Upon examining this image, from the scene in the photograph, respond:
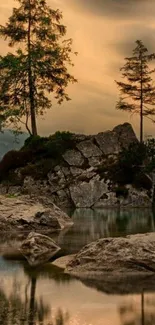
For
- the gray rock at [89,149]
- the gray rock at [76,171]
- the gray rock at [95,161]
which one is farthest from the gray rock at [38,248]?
the gray rock at [89,149]

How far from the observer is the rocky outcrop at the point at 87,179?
149 feet

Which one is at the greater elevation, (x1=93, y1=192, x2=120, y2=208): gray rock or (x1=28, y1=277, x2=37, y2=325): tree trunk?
(x1=93, y1=192, x2=120, y2=208): gray rock

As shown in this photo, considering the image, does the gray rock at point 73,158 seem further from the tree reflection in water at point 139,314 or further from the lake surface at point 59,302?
the tree reflection in water at point 139,314

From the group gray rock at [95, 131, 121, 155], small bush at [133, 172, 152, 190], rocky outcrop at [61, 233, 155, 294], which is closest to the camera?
rocky outcrop at [61, 233, 155, 294]

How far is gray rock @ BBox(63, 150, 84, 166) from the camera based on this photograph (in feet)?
160

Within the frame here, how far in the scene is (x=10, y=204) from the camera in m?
22.6

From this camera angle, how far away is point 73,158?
A: 161ft

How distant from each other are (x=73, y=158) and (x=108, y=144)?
3619mm

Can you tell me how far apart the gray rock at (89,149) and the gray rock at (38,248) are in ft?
113

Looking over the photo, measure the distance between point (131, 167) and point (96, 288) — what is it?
3855cm

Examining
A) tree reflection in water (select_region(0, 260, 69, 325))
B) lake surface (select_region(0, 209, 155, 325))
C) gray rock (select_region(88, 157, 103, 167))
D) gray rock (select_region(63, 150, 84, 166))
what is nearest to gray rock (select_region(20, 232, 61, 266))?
lake surface (select_region(0, 209, 155, 325))

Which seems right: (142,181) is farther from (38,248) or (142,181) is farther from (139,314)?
(139,314)

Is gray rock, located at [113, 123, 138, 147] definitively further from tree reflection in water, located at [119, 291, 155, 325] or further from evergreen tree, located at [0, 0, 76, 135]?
tree reflection in water, located at [119, 291, 155, 325]

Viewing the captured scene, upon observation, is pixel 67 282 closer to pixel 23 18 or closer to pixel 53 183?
pixel 53 183
